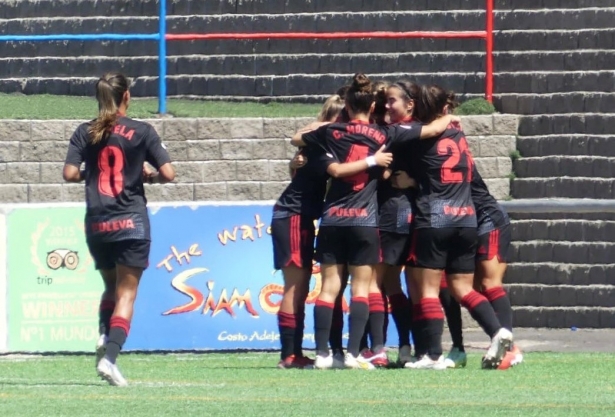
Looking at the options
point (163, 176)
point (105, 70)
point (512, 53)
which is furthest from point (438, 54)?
point (163, 176)

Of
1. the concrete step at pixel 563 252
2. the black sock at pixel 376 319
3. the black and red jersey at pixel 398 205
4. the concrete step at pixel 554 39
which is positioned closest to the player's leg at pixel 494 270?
the black and red jersey at pixel 398 205

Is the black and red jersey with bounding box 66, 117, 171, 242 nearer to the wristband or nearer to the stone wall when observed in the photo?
the wristband

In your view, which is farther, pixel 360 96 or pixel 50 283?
pixel 50 283

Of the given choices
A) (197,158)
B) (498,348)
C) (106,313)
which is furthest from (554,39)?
(106,313)

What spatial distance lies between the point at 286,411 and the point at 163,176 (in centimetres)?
191

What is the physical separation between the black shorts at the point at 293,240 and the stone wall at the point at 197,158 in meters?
4.23

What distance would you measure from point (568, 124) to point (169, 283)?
14.5ft

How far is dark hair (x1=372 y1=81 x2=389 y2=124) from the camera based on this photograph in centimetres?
842

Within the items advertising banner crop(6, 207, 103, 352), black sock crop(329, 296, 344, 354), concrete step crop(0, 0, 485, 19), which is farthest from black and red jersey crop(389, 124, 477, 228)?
concrete step crop(0, 0, 485, 19)

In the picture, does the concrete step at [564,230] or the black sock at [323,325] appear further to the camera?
the concrete step at [564,230]

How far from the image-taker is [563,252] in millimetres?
12688

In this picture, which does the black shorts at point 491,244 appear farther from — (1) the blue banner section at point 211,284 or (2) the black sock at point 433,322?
(1) the blue banner section at point 211,284

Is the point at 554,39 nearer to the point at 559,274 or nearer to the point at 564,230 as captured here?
the point at 564,230

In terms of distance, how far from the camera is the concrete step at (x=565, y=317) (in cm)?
1244
